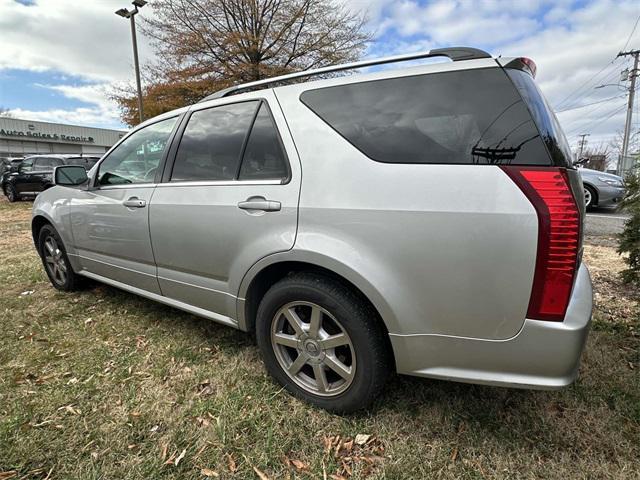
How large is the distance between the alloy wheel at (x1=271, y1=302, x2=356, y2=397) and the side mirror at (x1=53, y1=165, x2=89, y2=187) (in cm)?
260

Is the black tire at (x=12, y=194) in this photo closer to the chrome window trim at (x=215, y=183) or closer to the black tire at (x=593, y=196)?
the chrome window trim at (x=215, y=183)

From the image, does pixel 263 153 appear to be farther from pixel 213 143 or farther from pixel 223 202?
pixel 213 143

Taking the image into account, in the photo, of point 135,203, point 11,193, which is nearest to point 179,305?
point 135,203

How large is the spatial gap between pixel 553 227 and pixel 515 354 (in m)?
0.54

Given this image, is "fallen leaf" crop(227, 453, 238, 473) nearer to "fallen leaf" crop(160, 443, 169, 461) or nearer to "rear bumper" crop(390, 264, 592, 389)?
"fallen leaf" crop(160, 443, 169, 461)

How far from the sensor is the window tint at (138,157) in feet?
9.33

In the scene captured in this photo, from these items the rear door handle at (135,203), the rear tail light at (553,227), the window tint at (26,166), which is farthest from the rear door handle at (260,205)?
the window tint at (26,166)

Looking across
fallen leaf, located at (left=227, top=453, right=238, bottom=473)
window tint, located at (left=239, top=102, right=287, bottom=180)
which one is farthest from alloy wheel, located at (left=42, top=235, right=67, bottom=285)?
fallen leaf, located at (left=227, top=453, right=238, bottom=473)

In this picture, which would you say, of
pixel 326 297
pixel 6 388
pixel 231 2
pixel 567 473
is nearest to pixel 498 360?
pixel 567 473

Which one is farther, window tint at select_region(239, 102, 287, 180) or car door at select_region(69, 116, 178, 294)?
car door at select_region(69, 116, 178, 294)

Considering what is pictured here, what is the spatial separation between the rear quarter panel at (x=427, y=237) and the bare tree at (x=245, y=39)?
43.7ft

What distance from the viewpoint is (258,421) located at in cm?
202

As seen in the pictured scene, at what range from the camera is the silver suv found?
1.48 metres

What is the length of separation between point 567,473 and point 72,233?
3.97 meters
